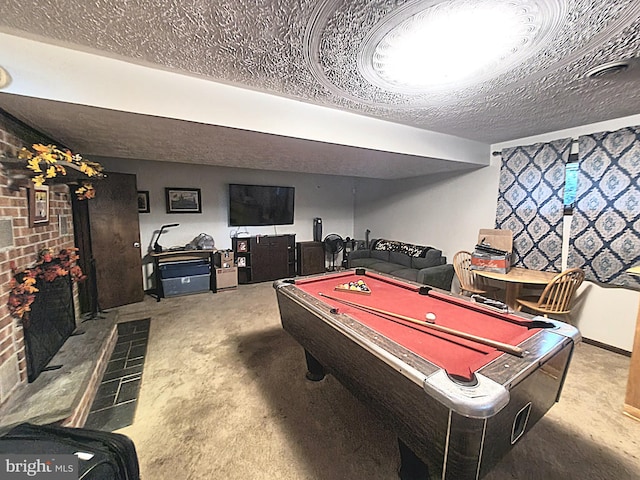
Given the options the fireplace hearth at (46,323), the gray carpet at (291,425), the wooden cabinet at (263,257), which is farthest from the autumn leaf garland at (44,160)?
the wooden cabinet at (263,257)

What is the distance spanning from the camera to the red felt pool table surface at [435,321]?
1.25 metres

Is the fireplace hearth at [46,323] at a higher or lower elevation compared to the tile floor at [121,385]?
higher

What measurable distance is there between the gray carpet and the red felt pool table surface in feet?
2.00

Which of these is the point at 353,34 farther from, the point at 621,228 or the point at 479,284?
the point at 479,284

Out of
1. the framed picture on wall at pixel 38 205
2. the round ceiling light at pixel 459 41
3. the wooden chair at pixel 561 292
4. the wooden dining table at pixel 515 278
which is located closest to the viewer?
the round ceiling light at pixel 459 41

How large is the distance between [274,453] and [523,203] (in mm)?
3726

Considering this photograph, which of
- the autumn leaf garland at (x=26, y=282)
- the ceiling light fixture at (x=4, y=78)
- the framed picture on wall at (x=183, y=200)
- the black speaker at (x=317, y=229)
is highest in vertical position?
the ceiling light fixture at (x=4, y=78)

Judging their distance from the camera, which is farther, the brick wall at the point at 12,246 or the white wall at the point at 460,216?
the white wall at the point at 460,216

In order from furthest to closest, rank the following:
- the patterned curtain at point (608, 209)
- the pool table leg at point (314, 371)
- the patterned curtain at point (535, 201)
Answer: the patterned curtain at point (535, 201)
the patterned curtain at point (608, 209)
the pool table leg at point (314, 371)

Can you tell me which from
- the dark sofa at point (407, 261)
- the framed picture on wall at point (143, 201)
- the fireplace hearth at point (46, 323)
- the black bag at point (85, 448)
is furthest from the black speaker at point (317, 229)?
the black bag at point (85, 448)

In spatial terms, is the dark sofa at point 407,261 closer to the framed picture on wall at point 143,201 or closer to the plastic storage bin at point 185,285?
the plastic storage bin at point 185,285

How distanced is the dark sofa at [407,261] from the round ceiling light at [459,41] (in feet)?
9.07

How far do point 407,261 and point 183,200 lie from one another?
4.05 m

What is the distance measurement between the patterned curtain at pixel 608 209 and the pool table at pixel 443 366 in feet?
6.35
